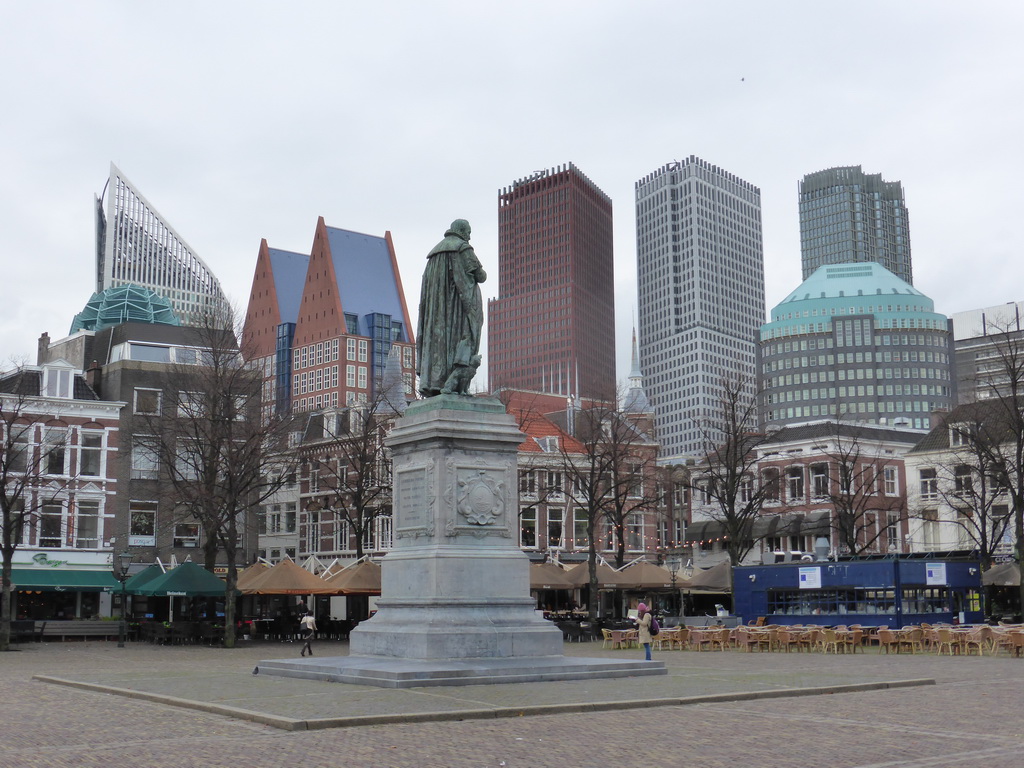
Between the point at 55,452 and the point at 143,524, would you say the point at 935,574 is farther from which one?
the point at 143,524

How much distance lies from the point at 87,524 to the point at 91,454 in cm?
349

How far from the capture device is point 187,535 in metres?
60.1

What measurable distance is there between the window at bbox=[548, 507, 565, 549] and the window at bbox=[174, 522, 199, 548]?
2334 cm

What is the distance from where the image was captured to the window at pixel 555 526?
7369 centimetres

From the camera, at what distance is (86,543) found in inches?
2221

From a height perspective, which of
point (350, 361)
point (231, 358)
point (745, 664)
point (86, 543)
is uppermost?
point (350, 361)

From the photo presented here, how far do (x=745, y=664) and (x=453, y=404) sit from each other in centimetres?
1021

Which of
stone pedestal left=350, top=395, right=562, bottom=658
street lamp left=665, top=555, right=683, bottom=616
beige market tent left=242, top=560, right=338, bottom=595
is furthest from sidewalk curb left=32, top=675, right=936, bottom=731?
Result: street lamp left=665, top=555, right=683, bottom=616

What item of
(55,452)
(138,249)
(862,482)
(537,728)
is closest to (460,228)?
(537,728)

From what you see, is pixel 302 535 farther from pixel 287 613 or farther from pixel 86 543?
→ pixel 287 613

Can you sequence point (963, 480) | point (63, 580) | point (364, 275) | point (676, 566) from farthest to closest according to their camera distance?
point (364, 275), point (676, 566), point (963, 480), point (63, 580)

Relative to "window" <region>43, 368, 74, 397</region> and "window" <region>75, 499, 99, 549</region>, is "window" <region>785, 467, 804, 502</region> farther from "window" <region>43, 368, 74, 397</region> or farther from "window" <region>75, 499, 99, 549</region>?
"window" <region>43, 368, 74, 397</region>

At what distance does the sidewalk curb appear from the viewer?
1380 cm

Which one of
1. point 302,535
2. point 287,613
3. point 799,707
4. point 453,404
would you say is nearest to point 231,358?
point 287,613
